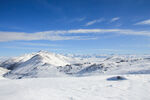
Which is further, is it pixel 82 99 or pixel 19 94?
pixel 19 94

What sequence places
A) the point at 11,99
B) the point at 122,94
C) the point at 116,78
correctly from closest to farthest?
the point at 11,99, the point at 122,94, the point at 116,78

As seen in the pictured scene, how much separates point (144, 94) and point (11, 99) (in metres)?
7.10

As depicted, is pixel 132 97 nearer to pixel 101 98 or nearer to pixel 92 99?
pixel 101 98

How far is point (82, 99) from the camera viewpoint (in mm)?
6441

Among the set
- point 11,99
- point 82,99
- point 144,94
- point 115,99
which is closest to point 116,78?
point 144,94

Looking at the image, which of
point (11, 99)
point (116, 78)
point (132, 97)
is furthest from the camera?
point (116, 78)

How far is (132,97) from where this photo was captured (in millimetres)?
6641

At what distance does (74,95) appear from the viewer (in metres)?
7.04

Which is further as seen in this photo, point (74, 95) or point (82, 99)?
point (74, 95)

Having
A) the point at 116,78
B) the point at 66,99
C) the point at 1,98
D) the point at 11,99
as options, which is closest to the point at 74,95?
the point at 66,99

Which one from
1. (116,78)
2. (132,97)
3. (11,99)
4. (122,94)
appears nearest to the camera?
(11,99)

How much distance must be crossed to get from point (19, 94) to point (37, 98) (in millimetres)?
1281

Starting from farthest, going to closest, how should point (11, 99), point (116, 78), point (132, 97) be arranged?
point (116, 78) < point (132, 97) < point (11, 99)

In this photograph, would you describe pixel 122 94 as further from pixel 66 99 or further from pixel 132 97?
pixel 66 99
